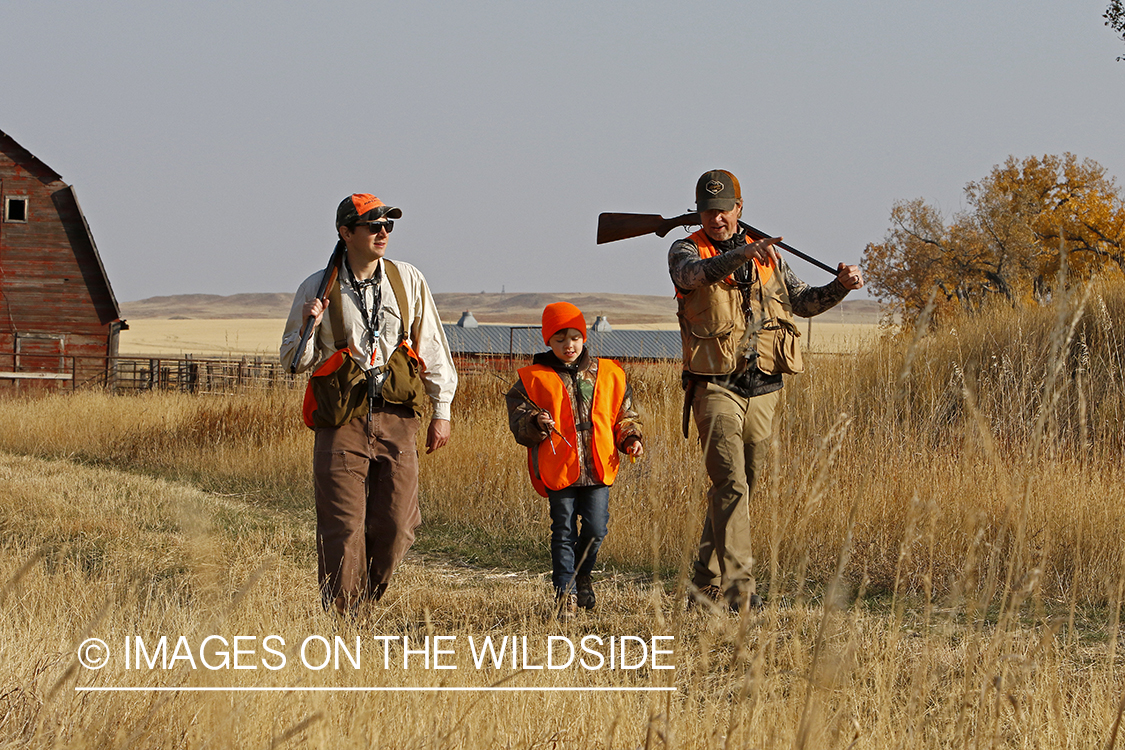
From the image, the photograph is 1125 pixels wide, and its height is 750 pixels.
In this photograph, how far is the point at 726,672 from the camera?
4.16 meters

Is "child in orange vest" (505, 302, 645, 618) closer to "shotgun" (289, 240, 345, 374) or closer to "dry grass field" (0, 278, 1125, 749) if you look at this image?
"dry grass field" (0, 278, 1125, 749)

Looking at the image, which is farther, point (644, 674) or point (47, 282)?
point (47, 282)

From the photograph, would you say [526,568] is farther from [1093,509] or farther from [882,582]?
[1093,509]

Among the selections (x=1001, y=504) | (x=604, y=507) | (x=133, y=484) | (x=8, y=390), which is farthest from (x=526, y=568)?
(x=8, y=390)

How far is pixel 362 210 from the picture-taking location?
15.5 feet

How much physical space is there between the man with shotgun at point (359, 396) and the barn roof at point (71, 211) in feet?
92.6

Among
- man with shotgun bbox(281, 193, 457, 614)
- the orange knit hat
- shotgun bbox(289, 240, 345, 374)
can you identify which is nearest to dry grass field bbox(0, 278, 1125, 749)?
man with shotgun bbox(281, 193, 457, 614)

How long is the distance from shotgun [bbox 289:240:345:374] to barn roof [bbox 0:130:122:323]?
28.2 metres

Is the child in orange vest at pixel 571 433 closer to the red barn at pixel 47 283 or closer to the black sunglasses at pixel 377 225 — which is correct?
the black sunglasses at pixel 377 225

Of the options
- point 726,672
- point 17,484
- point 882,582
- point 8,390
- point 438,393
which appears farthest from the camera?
point 8,390

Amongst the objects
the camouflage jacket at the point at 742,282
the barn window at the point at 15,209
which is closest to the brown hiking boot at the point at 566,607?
the camouflage jacket at the point at 742,282

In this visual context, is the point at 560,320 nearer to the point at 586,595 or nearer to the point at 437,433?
the point at 437,433

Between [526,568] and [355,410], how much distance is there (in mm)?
2798

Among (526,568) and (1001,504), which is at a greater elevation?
(1001,504)
